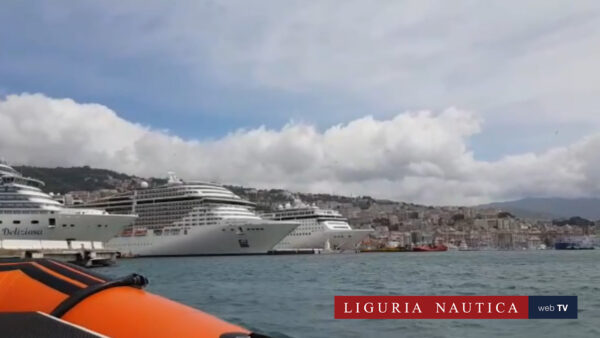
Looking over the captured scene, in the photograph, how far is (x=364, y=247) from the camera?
121 metres

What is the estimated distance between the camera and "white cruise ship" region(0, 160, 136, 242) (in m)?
47.5

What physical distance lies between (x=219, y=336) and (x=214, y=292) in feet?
52.3

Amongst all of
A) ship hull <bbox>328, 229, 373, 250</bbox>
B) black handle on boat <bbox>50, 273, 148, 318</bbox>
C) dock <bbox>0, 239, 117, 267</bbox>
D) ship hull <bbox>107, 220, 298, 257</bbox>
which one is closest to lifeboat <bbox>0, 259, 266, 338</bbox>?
black handle on boat <bbox>50, 273, 148, 318</bbox>

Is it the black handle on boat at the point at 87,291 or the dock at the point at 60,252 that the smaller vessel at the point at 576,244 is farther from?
the black handle on boat at the point at 87,291

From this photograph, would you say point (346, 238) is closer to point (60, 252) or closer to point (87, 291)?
point (60, 252)

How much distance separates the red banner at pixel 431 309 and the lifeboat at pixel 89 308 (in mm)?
7467

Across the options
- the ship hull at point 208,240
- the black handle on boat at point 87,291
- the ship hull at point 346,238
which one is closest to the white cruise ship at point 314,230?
the ship hull at point 346,238

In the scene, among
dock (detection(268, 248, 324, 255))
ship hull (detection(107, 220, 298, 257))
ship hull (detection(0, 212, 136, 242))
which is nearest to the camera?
ship hull (detection(0, 212, 136, 242))

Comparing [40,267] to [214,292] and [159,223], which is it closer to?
[214,292]

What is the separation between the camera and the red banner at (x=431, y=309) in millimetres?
10172

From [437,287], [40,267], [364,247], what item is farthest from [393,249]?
[40,267]

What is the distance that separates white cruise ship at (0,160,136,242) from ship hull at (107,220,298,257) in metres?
19.1

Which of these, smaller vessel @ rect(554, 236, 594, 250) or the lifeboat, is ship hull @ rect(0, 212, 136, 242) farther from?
smaller vessel @ rect(554, 236, 594, 250)

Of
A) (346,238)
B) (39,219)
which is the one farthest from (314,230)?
(39,219)
